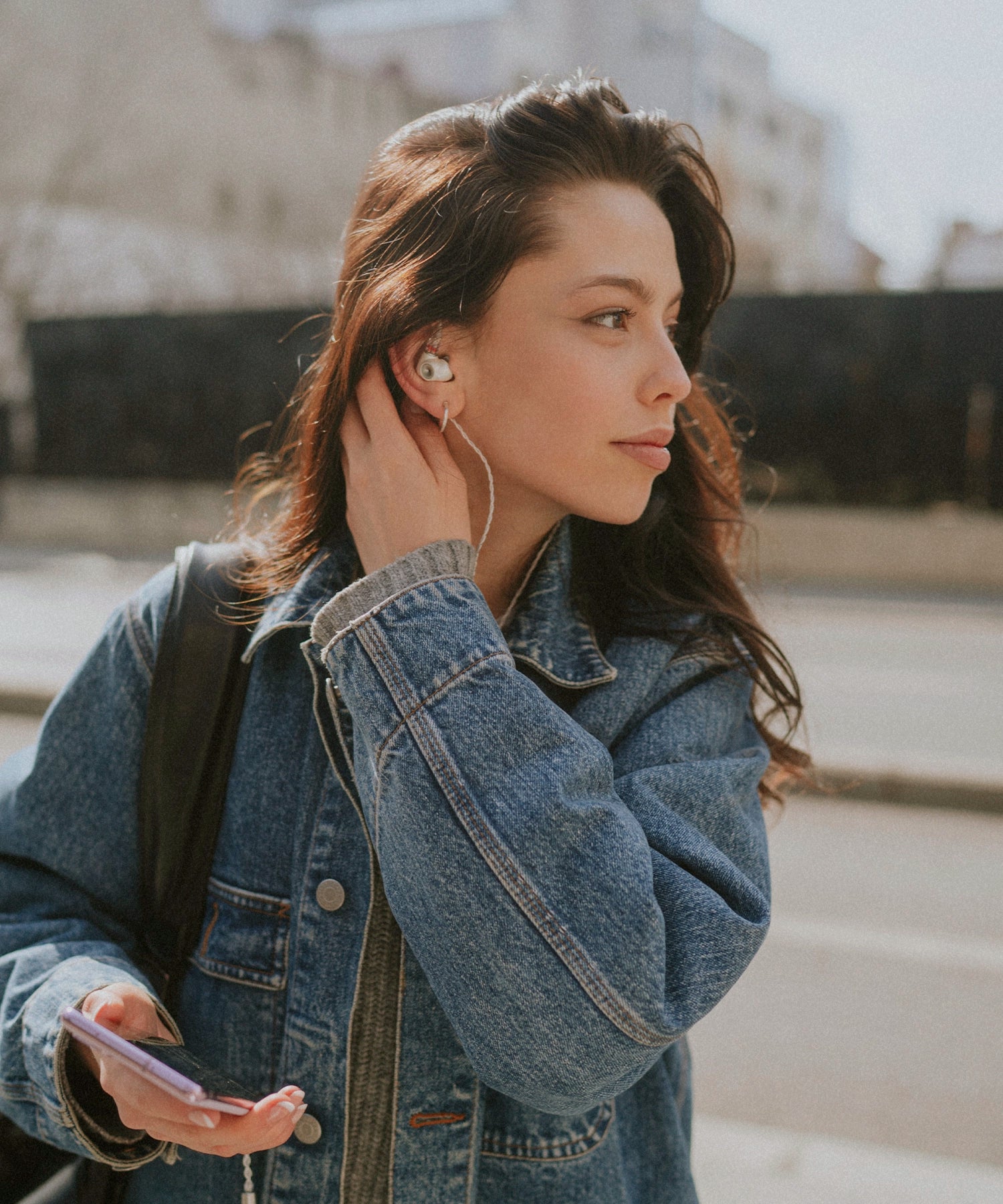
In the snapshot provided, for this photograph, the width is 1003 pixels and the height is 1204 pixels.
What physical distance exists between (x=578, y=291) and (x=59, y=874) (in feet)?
3.16

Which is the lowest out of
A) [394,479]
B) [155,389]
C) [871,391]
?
[155,389]

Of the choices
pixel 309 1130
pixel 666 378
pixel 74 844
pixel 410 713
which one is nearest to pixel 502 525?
pixel 666 378

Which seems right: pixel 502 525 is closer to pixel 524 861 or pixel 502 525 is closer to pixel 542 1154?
pixel 524 861

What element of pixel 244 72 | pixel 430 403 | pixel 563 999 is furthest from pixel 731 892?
pixel 244 72

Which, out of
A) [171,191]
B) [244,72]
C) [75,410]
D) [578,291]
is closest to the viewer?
[578,291]

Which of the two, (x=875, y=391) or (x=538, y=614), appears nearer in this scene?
(x=538, y=614)

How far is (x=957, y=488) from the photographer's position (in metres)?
13.5

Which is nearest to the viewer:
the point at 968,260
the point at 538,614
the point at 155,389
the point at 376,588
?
the point at 376,588

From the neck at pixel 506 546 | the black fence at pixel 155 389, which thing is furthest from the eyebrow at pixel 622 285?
the black fence at pixel 155 389

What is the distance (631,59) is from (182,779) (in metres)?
45.8

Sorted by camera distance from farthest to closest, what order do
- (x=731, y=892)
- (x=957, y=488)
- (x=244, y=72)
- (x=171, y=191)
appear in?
(x=244, y=72), (x=171, y=191), (x=957, y=488), (x=731, y=892)

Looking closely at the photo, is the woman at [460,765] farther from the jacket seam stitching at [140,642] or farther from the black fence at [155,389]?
the black fence at [155,389]

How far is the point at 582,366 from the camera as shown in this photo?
1.41 meters

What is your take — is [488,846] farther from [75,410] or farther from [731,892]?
[75,410]
